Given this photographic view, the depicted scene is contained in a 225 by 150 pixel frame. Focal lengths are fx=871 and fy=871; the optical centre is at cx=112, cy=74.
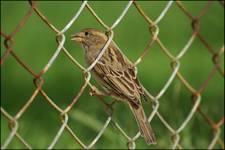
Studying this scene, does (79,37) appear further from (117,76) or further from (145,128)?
(145,128)

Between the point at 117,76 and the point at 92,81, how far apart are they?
1.00 metres

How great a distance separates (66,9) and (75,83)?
168 cm

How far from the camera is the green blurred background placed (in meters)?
5.23

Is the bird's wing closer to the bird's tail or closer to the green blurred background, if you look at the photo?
the bird's tail

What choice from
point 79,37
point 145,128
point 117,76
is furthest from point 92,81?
point 145,128

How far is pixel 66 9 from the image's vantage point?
813 cm

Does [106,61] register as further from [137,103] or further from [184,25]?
[184,25]

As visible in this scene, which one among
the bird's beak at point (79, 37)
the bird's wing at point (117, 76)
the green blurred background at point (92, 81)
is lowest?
the green blurred background at point (92, 81)

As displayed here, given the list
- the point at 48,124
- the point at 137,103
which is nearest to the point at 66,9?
the point at 48,124

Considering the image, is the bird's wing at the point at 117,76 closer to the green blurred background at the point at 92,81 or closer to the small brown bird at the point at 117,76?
the small brown bird at the point at 117,76

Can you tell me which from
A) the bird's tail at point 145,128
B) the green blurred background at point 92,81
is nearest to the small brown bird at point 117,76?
the bird's tail at point 145,128

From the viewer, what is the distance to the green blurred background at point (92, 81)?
5230 mm

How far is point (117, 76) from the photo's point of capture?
4.46 m

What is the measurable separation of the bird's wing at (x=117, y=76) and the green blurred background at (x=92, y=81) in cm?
48
